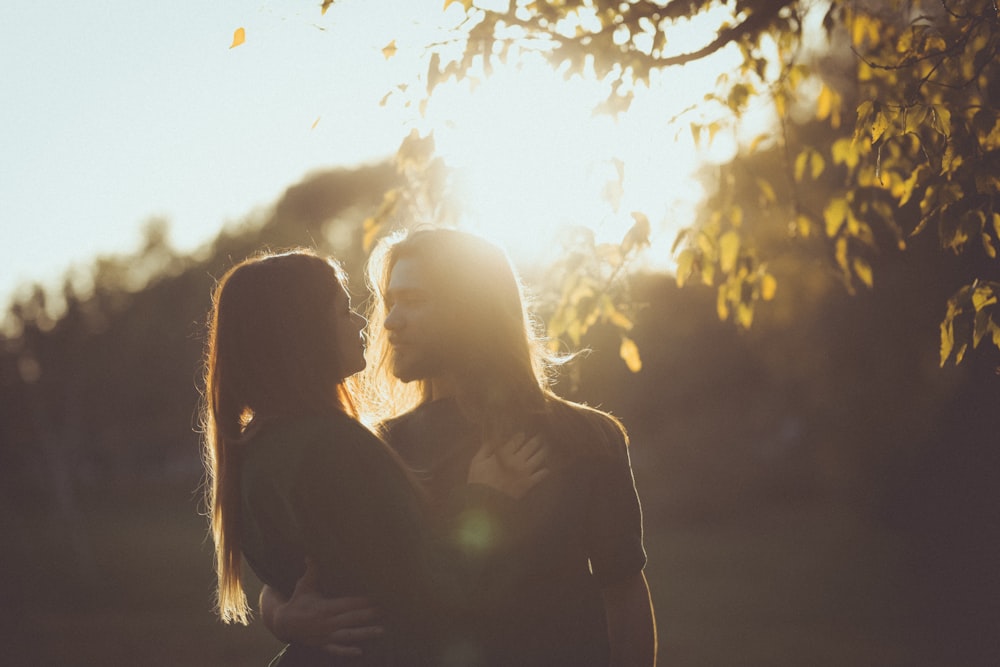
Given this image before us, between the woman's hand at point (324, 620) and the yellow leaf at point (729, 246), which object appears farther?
the yellow leaf at point (729, 246)

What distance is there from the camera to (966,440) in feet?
49.8

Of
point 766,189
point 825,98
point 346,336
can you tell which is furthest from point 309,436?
point 825,98

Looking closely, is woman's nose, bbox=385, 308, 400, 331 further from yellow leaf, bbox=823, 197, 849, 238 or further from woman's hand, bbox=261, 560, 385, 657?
yellow leaf, bbox=823, 197, 849, 238

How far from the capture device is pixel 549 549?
3035mm

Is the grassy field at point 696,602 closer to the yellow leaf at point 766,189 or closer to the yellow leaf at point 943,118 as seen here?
the yellow leaf at point 766,189

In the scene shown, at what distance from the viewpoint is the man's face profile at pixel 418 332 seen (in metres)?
3.33

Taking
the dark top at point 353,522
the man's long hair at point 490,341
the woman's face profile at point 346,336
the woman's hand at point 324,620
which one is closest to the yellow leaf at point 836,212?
the man's long hair at point 490,341

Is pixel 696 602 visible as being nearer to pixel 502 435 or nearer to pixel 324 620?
pixel 502 435

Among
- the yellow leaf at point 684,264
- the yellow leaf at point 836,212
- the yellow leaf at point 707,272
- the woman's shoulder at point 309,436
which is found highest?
the yellow leaf at point 836,212

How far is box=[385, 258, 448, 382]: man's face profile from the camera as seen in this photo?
3332mm

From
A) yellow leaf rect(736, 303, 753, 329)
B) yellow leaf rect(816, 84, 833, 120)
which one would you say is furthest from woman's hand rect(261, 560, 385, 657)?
yellow leaf rect(816, 84, 833, 120)

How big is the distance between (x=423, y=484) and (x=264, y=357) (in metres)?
0.68

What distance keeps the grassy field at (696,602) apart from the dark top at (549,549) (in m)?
9.06

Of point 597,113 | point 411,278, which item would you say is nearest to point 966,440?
point 597,113
